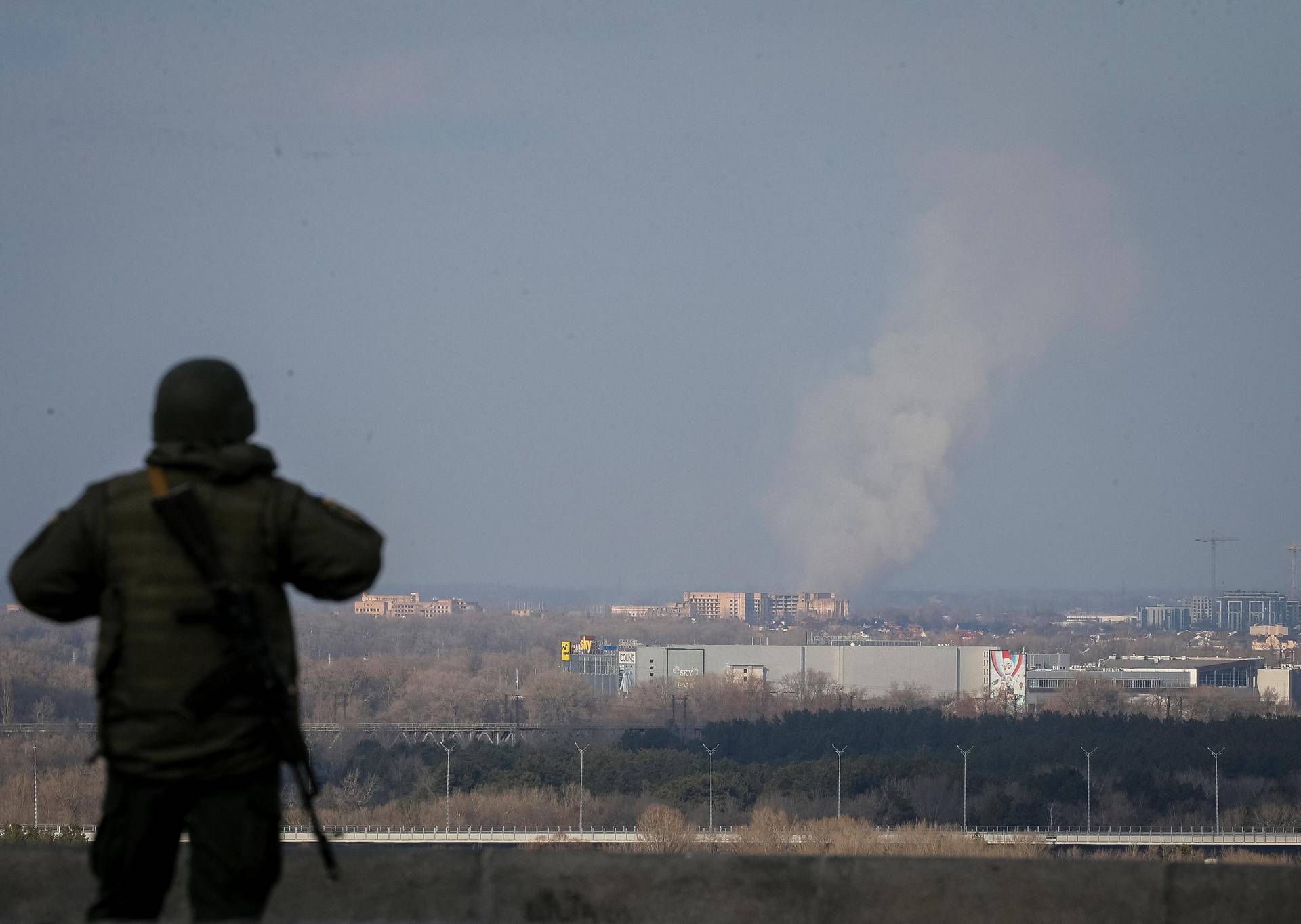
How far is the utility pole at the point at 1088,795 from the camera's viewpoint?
62969mm

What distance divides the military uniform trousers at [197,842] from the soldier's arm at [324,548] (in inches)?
16.4

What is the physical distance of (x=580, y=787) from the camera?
2544 inches

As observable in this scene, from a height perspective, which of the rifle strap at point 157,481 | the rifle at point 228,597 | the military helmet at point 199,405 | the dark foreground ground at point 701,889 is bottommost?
the dark foreground ground at point 701,889

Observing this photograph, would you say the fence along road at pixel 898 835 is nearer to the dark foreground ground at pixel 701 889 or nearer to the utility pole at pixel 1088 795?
the utility pole at pixel 1088 795

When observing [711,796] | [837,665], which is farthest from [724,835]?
[837,665]

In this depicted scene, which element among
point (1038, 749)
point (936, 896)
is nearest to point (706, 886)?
→ point (936, 896)

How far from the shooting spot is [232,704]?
3518 mm

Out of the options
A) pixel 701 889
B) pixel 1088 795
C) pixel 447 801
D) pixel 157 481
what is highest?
pixel 157 481

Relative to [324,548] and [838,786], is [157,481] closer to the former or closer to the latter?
[324,548]

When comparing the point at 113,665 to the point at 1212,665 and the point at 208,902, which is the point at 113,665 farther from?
the point at 1212,665

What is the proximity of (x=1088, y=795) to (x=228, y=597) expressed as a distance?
211 feet

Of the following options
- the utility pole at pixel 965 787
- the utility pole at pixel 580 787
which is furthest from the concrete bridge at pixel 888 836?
the utility pole at pixel 965 787

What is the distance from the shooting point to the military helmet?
360 centimetres

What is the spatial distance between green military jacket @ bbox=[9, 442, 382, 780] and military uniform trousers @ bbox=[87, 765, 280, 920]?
2.1 inches
